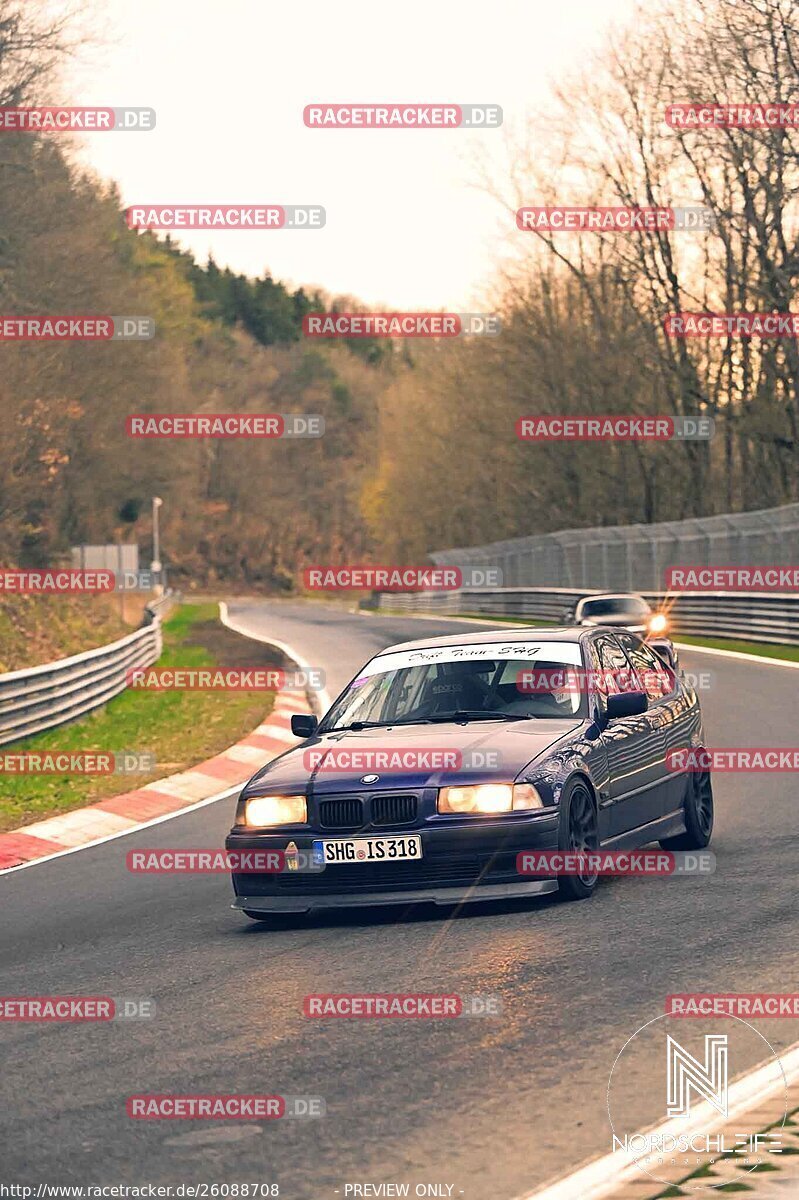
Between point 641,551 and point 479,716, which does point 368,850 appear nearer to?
point 479,716

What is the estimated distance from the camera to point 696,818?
35.4ft

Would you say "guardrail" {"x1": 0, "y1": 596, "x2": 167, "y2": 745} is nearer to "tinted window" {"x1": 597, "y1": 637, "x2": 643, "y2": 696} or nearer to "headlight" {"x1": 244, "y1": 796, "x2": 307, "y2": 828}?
"tinted window" {"x1": 597, "y1": 637, "x2": 643, "y2": 696}

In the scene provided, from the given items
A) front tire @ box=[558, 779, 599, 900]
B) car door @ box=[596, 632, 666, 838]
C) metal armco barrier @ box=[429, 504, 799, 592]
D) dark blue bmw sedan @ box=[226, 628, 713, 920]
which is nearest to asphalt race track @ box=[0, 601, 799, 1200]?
front tire @ box=[558, 779, 599, 900]

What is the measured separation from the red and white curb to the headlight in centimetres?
364

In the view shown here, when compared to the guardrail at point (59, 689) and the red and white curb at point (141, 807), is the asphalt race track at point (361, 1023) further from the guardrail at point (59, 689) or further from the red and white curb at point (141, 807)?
the guardrail at point (59, 689)

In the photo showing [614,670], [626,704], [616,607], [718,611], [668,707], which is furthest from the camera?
[718,611]

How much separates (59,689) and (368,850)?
42.1ft

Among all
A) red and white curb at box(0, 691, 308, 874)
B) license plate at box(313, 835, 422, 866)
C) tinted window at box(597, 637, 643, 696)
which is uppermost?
tinted window at box(597, 637, 643, 696)

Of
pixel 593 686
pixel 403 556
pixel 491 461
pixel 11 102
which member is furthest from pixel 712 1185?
pixel 403 556

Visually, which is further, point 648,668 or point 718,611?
A: point 718,611

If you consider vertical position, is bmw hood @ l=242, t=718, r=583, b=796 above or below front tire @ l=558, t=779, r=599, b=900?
above

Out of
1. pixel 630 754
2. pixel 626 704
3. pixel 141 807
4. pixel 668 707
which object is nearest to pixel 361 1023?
pixel 626 704

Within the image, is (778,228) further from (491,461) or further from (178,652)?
(491,461)

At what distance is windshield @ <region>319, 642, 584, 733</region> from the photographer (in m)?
9.85
